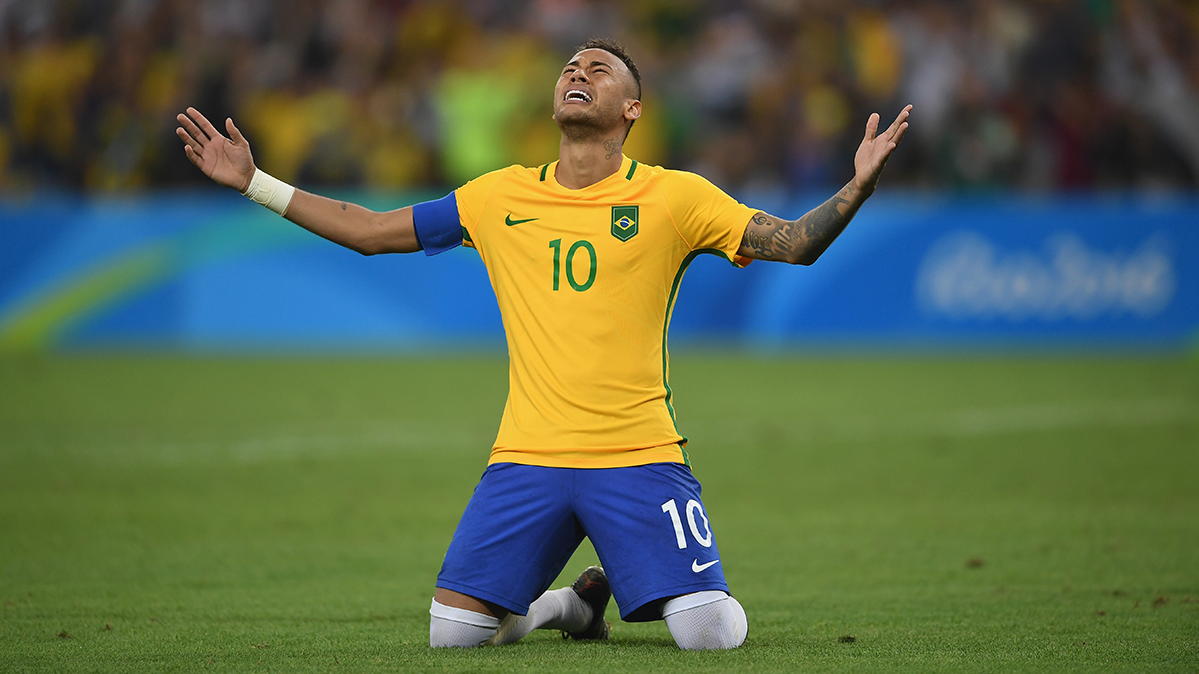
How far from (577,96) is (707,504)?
369 centimetres

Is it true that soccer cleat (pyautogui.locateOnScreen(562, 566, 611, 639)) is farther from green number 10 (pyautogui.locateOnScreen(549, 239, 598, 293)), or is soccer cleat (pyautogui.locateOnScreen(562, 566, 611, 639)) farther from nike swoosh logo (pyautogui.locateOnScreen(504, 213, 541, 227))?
nike swoosh logo (pyautogui.locateOnScreen(504, 213, 541, 227))

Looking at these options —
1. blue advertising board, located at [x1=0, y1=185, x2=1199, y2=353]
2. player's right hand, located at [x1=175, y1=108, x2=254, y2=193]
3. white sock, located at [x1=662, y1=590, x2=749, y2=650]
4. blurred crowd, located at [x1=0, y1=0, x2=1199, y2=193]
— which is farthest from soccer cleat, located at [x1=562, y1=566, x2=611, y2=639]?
blurred crowd, located at [x1=0, y1=0, x2=1199, y2=193]

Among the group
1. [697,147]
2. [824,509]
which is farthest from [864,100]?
[824,509]

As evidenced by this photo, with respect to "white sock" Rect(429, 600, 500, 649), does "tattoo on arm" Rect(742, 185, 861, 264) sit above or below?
above

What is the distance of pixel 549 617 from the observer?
475 centimetres

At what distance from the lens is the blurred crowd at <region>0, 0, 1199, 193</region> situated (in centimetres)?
1698

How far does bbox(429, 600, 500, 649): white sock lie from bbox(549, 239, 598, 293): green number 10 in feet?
3.60

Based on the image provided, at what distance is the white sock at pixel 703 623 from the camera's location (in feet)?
14.7

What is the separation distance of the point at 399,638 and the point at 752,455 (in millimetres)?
5096

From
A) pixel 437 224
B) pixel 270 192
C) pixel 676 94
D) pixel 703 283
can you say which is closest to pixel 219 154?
pixel 270 192

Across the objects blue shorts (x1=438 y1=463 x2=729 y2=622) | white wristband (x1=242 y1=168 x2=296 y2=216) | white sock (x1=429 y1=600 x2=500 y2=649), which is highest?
white wristband (x1=242 y1=168 x2=296 y2=216)

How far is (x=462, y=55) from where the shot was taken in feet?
64.8

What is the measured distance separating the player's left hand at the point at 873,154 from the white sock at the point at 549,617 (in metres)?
1.67

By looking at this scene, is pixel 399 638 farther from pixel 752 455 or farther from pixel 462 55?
pixel 462 55
